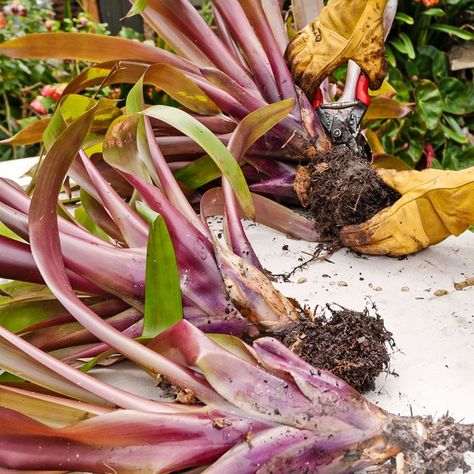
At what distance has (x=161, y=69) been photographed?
123cm

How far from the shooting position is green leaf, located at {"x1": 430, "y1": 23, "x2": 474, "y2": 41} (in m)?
2.94

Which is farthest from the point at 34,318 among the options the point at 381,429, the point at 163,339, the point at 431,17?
the point at 431,17

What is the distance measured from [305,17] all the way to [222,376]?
1190mm

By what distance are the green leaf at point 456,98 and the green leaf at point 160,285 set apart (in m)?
2.41

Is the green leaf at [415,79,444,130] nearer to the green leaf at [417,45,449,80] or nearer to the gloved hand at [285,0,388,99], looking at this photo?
the green leaf at [417,45,449,80]

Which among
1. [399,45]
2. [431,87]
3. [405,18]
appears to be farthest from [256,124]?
[399,45]

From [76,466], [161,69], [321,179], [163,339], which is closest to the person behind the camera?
[76,466]

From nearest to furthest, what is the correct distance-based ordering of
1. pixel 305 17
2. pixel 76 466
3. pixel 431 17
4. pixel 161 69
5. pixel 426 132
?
pixel 76 466 → pixel 161 69 → pixel 305 17 → pixel 426 132 → pixel 431 17

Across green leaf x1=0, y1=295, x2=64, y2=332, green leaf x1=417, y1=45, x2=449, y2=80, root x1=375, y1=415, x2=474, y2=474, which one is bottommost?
green leaf x1=417, y1=45, x2=449, y2=80

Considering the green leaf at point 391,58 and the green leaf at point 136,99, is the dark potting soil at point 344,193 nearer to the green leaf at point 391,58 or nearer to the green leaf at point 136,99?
the green leaf at point 136,99

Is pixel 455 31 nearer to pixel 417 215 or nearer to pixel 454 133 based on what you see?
pixel 454 133

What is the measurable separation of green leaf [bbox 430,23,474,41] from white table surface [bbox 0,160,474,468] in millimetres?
1861

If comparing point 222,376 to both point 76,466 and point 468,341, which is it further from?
point 468,341

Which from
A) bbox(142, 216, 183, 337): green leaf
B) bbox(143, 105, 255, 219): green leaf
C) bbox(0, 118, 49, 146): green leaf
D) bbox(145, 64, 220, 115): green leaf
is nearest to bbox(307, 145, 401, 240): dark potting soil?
bbox(145, 64, 220, 115): green leaf
